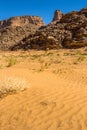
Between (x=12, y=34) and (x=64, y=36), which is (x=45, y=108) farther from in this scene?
(x=12, y=34)

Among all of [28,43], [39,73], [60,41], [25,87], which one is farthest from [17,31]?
[25,87]

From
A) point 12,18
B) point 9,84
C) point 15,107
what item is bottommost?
point 15,107

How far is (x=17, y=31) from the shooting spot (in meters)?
60.7

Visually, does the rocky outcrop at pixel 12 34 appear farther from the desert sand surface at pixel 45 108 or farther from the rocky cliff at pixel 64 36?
the desert sand surface at pixel 45 108

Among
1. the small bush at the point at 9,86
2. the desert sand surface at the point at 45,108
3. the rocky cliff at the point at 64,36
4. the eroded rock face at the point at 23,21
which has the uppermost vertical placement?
the eroded rock face at the point at 23,21

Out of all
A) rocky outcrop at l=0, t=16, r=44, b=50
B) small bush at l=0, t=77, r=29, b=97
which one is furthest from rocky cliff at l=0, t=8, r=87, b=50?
small bush at l=0, t=77, r=29, b=97

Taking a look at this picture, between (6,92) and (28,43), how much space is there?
36132mm

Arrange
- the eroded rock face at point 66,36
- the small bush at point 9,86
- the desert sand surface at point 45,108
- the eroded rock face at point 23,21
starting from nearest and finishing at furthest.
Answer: the desert sand surface at point 45,108, the small bush at point 9,86, the eroded rock face at point 66,36, the eroded rock face at point 23,21

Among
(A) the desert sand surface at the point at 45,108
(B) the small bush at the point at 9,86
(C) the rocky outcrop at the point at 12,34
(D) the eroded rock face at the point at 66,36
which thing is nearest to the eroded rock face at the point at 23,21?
(C) the rocky outcrop at the point at 12,34

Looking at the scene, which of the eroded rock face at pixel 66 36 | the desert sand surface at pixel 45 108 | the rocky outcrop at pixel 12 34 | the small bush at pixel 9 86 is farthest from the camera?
the rocky outcrop at pixel 12 34

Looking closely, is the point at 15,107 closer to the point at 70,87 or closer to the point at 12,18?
the point at 70,87

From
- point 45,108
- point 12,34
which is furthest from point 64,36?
point 45,108

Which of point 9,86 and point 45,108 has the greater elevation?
point 9,86

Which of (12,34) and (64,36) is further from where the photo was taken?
(12,34)
